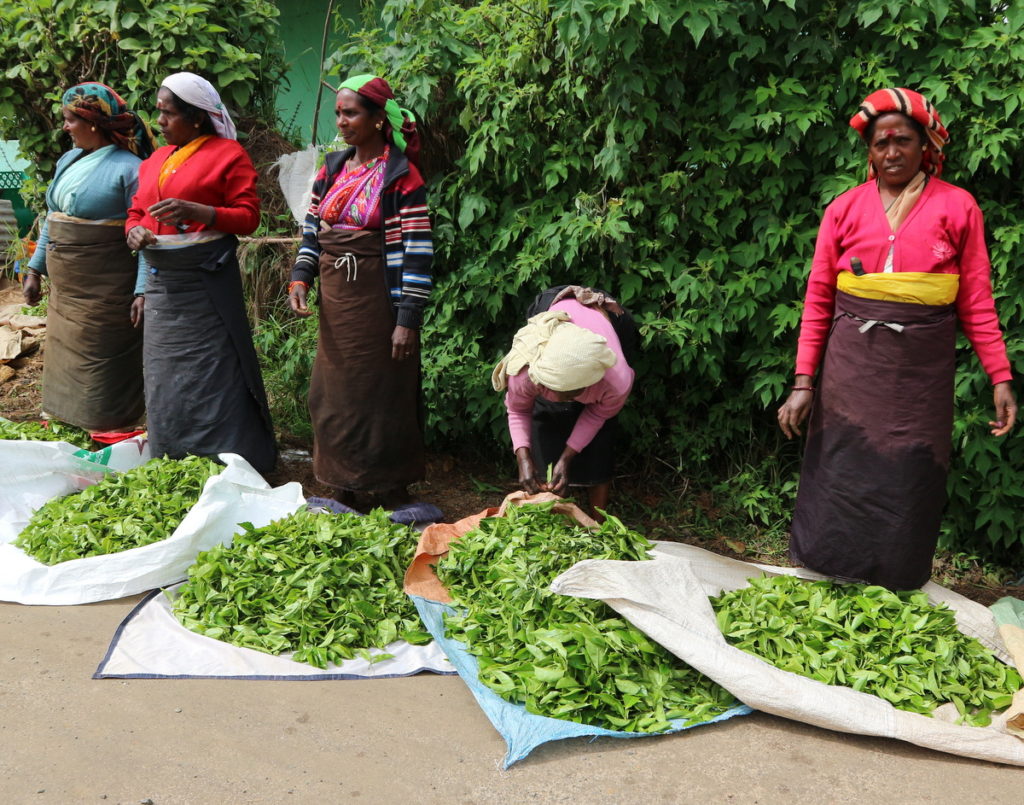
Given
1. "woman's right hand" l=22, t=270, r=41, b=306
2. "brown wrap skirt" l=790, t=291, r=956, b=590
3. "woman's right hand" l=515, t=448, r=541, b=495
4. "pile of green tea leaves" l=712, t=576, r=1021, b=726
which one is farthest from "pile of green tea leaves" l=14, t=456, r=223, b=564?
"brown wrap skirt" l=790, t=291, r=956, b=590

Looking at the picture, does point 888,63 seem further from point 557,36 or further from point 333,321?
point 333,321

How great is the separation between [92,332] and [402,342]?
1.92 m

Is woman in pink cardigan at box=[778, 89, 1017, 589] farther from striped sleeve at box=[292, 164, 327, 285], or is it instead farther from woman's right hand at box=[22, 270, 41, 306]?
woman's right hand at box=[22, 270, 41, 306]

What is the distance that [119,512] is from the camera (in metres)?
3.90

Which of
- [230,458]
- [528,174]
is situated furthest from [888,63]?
[230,458]

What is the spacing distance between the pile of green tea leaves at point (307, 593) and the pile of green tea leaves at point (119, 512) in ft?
1.39

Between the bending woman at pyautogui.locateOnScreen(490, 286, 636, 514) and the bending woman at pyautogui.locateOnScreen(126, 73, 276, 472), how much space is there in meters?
1.43

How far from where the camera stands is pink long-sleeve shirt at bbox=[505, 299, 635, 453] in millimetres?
3514

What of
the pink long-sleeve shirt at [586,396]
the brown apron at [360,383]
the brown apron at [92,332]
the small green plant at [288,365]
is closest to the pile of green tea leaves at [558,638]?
the pink long-sleeve shirt at [586,396]

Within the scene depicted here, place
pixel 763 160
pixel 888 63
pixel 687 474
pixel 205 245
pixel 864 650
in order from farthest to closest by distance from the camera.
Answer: pixel 687 474 → pixel 205 245 → pixel 763 160 → pixel 888 63 → pixel 864 650

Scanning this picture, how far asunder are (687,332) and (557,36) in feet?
4.63

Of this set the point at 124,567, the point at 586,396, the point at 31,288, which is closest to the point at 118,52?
the point at 31,288

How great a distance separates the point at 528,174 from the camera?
4.39m

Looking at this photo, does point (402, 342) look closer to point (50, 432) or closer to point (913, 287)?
point (913, 287)
